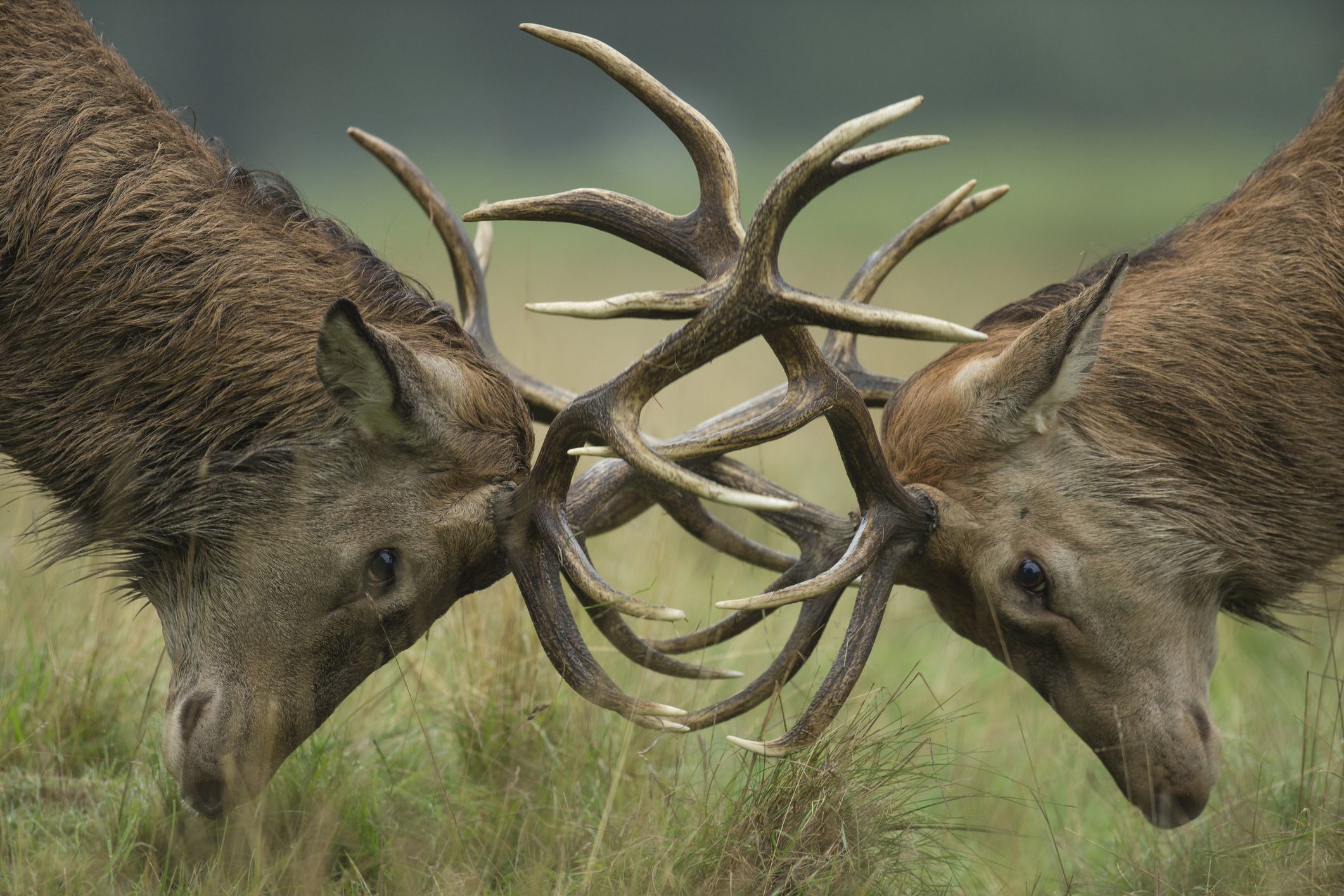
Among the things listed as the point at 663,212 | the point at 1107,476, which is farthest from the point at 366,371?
the point at 1107,476

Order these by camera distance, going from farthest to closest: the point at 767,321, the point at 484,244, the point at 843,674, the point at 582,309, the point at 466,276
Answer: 1. the point at 484,244
2. the point at 466,276
3. the point at 843,674
4. the point at 767,321
5. the point at 582,309

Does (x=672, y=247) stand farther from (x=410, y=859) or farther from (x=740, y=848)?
(x=410, y=859)

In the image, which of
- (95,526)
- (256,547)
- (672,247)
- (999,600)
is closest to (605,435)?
(672,247)

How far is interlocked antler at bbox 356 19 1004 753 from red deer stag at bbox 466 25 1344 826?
11 mm

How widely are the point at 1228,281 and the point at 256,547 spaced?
2.84 metres

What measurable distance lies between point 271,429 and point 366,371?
1.11ft

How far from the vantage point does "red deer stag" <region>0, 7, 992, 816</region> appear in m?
3.35

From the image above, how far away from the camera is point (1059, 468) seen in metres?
3.56

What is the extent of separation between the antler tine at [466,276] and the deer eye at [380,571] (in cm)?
98

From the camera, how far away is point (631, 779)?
13.8 ft

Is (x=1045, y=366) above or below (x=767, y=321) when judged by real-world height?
above

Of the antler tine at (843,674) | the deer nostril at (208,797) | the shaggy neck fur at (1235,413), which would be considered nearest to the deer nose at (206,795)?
the deer nostril at (208,797)

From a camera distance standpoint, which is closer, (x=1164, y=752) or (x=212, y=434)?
(x=212, y=434)

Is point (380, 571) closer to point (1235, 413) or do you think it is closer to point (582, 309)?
point (582, 309)
